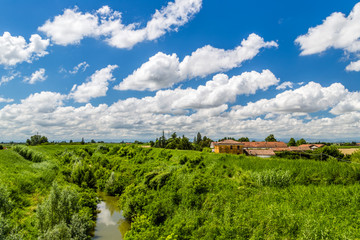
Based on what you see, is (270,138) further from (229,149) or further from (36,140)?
(36,140)

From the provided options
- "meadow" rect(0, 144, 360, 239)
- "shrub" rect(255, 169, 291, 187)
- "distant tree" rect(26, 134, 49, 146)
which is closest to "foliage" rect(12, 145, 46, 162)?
"meadow" rect(0, 144, 360, 239)

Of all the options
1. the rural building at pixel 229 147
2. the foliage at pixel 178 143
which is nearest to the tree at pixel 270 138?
the foliage at pixel 178 143

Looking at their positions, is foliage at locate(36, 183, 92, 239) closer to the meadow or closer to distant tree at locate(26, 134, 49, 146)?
the meadow

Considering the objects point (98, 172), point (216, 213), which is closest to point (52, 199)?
point (216, 213)

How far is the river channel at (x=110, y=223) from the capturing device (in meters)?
17.7

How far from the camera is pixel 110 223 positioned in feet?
66.4

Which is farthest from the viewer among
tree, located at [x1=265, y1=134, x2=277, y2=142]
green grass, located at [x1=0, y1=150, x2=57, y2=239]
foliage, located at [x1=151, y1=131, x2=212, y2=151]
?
tree, located at [x1=265, y1=134, x2=277, y2=142]

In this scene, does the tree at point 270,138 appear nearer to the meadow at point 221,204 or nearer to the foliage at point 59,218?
the meadow at point 221,204

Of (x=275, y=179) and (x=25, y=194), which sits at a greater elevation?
(x=275, y=179)

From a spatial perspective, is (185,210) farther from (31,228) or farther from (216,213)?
(31,228)

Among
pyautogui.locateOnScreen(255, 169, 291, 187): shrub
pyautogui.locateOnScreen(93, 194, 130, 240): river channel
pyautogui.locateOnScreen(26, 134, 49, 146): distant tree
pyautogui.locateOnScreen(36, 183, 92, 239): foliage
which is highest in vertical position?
pyautogui.locateOnScreen(26, 134, 49, 146): distant tree

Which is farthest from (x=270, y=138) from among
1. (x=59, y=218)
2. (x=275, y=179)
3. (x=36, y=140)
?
(x=36, y=140)

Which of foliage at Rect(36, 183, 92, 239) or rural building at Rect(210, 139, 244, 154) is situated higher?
rural building at Rect(210, 139, 244, 154)

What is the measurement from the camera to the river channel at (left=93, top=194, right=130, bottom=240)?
17.7 metres
